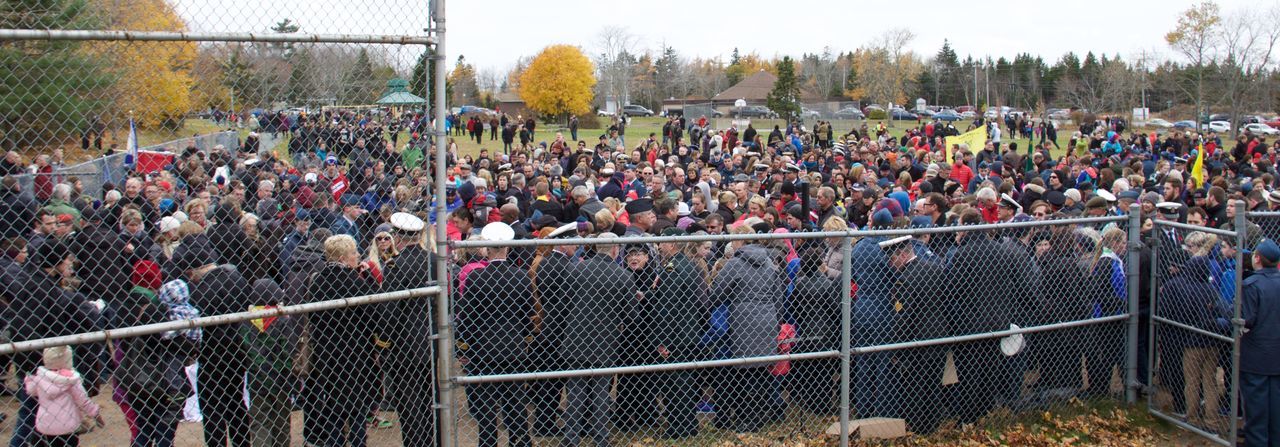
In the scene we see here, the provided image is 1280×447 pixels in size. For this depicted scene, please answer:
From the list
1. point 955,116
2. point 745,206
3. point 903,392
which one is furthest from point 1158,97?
point 903,392

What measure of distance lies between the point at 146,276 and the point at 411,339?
6.67 feet

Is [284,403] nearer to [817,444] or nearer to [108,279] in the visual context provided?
[108,279]

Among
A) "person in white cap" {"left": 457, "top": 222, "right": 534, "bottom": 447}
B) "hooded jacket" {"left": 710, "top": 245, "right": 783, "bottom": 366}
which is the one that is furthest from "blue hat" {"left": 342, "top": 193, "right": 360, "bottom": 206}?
"hooded jacket" {"left": 710, "top": 245, "right": 783, "bottom": 366}

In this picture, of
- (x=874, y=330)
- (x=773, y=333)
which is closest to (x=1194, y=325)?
(x=874, y=330)

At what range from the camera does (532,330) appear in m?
6.12

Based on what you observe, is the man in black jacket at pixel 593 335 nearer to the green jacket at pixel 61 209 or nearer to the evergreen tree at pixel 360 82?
the evergreen tree at pixel 360 82

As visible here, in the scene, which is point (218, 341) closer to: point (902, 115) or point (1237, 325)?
point (1237, 325)

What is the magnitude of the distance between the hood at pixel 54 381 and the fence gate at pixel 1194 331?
295 inches

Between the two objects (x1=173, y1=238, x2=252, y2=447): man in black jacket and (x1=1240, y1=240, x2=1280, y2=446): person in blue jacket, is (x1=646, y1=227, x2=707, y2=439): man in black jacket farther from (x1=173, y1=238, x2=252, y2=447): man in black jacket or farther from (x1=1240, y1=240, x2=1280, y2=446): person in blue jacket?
(x1=1240, y1=240, x2=1280, y2=446): person in blue jacket

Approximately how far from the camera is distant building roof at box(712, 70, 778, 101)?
259 ft

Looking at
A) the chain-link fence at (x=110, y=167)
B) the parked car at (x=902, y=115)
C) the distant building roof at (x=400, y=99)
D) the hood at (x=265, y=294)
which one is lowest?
the hood at (x=265, y=294)

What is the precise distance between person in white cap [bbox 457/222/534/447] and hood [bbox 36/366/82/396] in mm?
2131

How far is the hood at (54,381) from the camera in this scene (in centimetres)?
496

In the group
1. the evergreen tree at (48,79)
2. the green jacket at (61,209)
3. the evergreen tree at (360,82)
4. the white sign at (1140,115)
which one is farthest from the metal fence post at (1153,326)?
the white sign at (1140,115)
